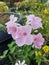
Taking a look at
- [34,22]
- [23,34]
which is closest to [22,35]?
[23,34]

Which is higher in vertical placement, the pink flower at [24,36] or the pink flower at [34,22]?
the pink flower at [34,22]

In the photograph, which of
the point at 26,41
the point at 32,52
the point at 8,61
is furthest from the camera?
the point at 8,61

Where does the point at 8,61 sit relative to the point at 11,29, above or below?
below

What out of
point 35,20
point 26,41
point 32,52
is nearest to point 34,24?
point 35,20

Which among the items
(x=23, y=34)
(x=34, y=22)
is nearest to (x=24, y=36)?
(x=23, y=34)

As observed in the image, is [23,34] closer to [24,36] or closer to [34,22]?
[24,36]

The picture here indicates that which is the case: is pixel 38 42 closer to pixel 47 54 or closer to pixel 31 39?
pixel 31 39

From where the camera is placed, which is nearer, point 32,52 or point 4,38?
point 32,52

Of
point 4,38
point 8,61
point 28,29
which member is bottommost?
point 8,61

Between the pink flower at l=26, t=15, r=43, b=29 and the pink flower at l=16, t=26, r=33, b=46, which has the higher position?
the pink flower at l=26, t=15, r=43, b=29

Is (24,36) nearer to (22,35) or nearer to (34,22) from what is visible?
(22,35)

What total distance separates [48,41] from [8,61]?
1.46 feet

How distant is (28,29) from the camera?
1.53 metres

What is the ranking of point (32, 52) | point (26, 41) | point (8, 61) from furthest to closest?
point (8, 61)
point (32, 52)
point (26, 41)
